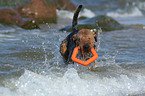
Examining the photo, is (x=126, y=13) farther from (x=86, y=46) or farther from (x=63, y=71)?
(x=86, y=46)

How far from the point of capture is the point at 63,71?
5816mm

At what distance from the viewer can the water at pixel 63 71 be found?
488 cm

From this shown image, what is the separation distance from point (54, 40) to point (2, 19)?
428 centimetres

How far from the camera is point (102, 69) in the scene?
6.15m

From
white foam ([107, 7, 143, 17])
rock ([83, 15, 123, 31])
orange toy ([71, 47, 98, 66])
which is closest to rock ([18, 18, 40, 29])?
rock ([83, 15, 123, 31])

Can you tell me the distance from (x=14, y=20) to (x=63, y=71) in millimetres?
7484

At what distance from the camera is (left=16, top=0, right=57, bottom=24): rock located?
47.0ft

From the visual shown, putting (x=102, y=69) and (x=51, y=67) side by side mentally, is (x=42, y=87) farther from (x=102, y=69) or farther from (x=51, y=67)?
(x=102, y=69)

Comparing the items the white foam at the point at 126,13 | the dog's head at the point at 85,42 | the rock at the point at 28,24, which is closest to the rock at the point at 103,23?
the rock at the point at 28,24

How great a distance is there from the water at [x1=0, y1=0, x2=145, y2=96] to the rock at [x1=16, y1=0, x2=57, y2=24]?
538 centimetres

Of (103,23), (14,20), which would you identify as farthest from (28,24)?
(103,23)

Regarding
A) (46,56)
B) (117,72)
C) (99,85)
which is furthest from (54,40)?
(99,85)

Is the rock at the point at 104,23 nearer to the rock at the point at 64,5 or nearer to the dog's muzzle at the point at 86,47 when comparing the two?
the dog's muzzle at the point at 86,47

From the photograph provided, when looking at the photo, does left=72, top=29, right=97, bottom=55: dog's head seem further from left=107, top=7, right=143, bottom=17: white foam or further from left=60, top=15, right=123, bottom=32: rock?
left=107, top=7, right=143, bottom=17: white foam
